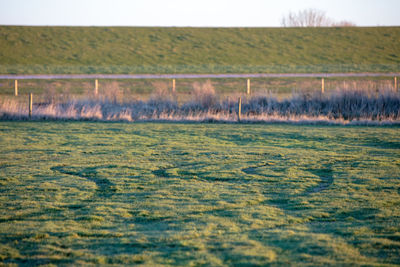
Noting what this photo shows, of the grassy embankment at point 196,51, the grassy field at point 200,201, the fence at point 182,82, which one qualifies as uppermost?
the grassy embankment at point 196,51

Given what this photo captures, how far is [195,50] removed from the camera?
5800cm

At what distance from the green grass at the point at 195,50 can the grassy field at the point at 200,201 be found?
3618 cm

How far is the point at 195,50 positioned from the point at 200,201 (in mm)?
52054

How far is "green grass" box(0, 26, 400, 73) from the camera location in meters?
49.4

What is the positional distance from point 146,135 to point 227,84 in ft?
79.5

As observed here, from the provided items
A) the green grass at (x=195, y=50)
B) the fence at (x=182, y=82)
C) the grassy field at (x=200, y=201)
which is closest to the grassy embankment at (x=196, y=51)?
the green grass at (x=195, y=50)

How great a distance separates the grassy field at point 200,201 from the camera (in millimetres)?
4996

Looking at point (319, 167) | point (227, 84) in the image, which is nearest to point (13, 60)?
point (227, 84)

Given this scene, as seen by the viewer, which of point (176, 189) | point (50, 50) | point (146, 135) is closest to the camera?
point (176, 189)

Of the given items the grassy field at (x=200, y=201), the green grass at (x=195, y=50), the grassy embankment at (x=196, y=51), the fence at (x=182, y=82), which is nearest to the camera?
the grassy field at (x=200, y=201)

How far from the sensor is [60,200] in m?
7.18

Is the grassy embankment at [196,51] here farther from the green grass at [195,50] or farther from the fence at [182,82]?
the fence at [182,82]

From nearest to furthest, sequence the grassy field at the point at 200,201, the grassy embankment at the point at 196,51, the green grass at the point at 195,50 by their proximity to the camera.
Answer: the grassy field at the point at 200,201
the grassy embankment at the point at 196,51
the green grass at the point at 195,50

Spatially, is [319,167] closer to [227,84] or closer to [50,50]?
[227,84]
